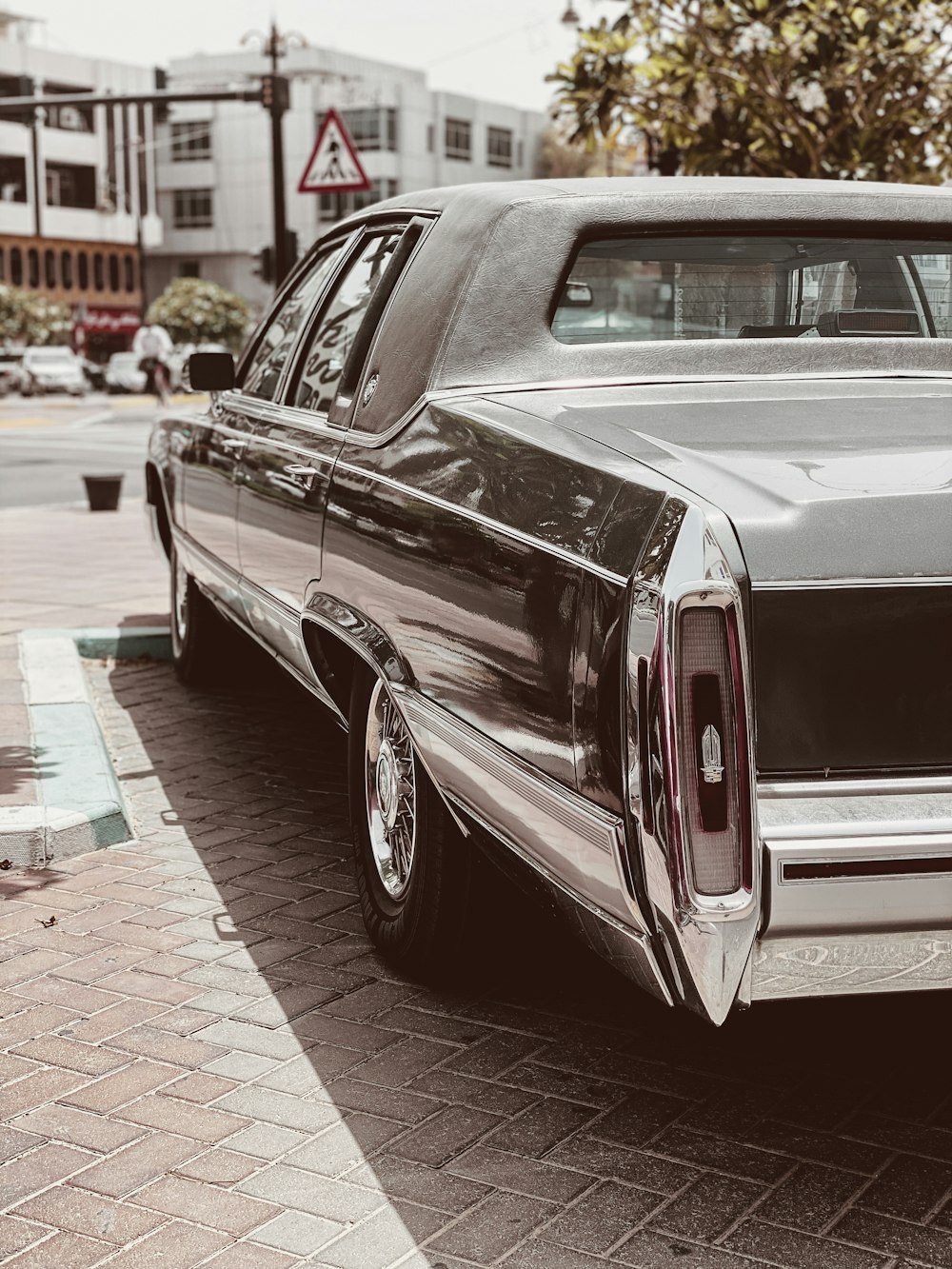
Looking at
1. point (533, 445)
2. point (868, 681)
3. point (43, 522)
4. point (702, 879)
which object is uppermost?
point (533, 445)

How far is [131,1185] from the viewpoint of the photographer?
119 inches

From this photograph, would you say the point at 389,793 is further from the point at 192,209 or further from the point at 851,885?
the point at 192,209

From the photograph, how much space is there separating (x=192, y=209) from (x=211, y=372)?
264 feet

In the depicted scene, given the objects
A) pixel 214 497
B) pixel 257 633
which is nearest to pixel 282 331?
pixel 214 497

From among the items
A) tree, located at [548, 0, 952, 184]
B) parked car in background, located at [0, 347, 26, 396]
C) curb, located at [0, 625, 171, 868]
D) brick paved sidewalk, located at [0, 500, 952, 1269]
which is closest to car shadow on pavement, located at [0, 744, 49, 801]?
curb, located at [0, 625, 171, 868]

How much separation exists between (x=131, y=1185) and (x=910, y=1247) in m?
1.36

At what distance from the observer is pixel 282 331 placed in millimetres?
5766

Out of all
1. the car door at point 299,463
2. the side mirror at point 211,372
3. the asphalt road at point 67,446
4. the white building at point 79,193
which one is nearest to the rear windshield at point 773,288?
the car door at point 299,463

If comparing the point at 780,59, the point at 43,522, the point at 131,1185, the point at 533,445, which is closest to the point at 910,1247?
the point at 131,1185

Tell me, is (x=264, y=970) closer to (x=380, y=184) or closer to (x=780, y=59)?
(x=780, y=59)

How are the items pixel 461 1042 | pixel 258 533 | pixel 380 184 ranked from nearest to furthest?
1. pixel 461 1042
2. pixel 258 533
3. pixel 380 184

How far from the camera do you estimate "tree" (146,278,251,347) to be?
68.3 m

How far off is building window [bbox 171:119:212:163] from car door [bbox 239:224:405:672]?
3180 inches

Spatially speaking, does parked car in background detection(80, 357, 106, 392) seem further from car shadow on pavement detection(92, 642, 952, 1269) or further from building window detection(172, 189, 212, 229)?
car shadow on pavement detection(92, 642, 952, 1269)
